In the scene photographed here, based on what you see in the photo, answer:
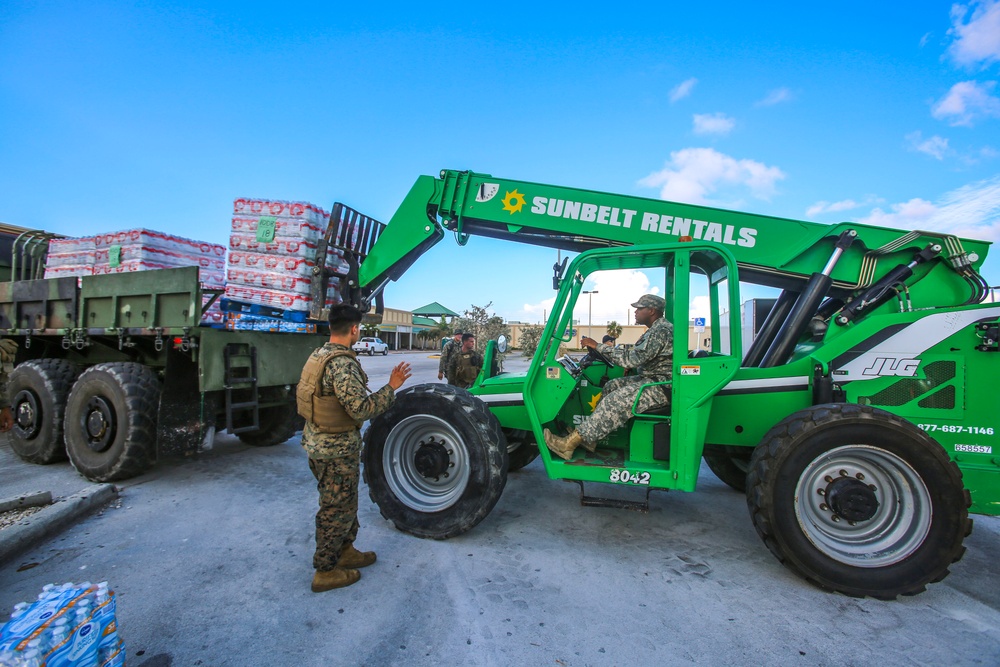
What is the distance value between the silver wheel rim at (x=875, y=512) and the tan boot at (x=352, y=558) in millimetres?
2900

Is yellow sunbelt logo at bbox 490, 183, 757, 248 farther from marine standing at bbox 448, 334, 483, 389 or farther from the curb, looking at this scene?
the curb

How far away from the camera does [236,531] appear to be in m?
3.88

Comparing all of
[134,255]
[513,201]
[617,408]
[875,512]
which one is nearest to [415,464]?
[617,408]

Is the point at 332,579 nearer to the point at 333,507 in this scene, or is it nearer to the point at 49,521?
the point at 333,507

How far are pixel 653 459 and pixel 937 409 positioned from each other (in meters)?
2.01

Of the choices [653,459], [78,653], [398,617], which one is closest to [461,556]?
[398,617]

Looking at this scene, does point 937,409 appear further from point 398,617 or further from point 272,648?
point 272,648

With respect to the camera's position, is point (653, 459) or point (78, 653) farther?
point (653, 459)

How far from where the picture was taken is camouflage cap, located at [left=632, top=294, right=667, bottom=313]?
407cm

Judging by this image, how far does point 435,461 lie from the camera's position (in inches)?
154

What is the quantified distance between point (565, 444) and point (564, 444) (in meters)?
0.01

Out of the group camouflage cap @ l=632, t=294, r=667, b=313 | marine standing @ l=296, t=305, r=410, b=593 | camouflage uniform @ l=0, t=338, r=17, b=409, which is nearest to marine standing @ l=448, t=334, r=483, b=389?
camouflage cap @ l=632, t=294, r=667, b=313

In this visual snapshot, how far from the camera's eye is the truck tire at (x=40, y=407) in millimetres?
5539

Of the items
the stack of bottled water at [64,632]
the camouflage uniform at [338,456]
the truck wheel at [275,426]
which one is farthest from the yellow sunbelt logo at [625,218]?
the truck wheel at [275,426]
